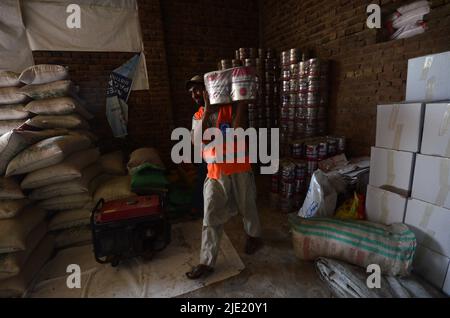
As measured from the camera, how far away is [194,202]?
8.16 ft

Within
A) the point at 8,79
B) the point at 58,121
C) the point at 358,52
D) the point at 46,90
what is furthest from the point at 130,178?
the point at 358,52

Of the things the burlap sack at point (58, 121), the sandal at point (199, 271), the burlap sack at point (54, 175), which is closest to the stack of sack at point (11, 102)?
the burlap sack at point (58, 121)

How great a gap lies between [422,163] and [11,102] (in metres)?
3.63

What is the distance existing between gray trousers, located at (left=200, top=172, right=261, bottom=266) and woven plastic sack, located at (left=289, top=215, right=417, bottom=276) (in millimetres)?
450

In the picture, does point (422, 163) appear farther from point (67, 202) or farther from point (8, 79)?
point (8, 79)

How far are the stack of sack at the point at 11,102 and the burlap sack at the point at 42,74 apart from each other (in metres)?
0.12

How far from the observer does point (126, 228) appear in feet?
5.74

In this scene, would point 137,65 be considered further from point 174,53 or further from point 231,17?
point 231,17

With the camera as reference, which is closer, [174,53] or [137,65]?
[137,65]

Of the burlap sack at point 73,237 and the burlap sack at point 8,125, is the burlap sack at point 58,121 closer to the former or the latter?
the burlap sack at point 8,125

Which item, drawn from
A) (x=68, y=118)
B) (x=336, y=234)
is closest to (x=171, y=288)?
(x=336, y=234)

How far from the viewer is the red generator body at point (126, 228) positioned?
171 cm
